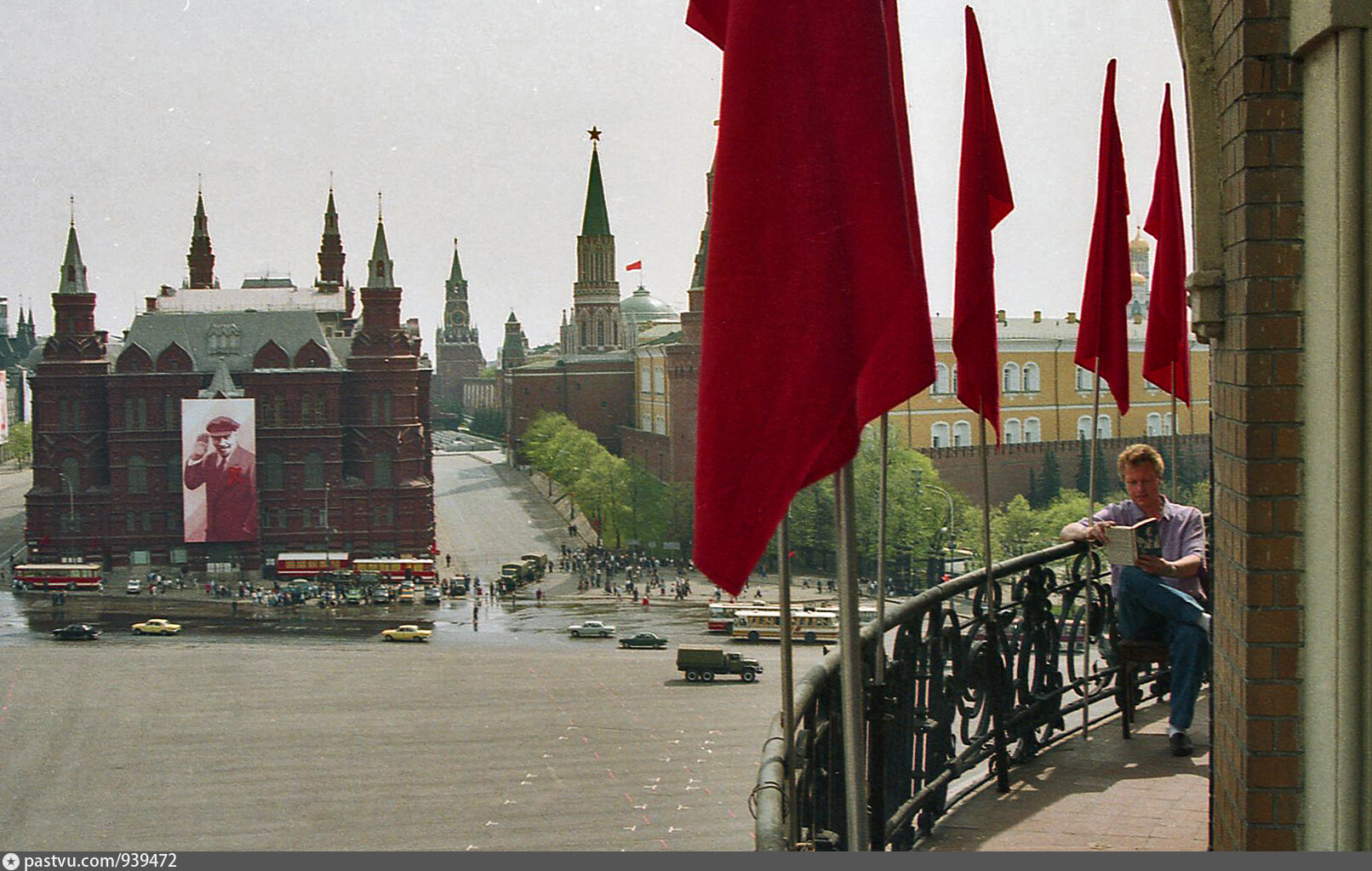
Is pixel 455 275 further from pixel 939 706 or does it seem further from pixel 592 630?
pixel 939 706

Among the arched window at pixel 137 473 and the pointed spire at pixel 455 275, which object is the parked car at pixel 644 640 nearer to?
the arched window at pixel 137 473

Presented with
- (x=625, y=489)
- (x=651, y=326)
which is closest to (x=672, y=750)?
(x=625, y=489)

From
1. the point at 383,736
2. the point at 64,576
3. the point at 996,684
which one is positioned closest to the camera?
the point at 996,684

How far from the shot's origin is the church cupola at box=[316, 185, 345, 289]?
43219mm

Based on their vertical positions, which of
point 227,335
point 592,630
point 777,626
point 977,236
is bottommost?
point 592,630

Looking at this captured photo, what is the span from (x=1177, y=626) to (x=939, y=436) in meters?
26.6

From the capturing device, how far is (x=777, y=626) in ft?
74.8

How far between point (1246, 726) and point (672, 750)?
23.3 metres

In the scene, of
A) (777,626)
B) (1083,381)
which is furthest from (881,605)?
(1083,381)

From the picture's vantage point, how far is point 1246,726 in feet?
5.34

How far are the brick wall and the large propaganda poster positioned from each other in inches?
1268

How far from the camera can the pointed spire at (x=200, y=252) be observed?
1726 inches

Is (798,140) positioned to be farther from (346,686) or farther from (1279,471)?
(346,686)

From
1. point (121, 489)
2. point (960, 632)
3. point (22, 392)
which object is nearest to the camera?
point (960, 632)
